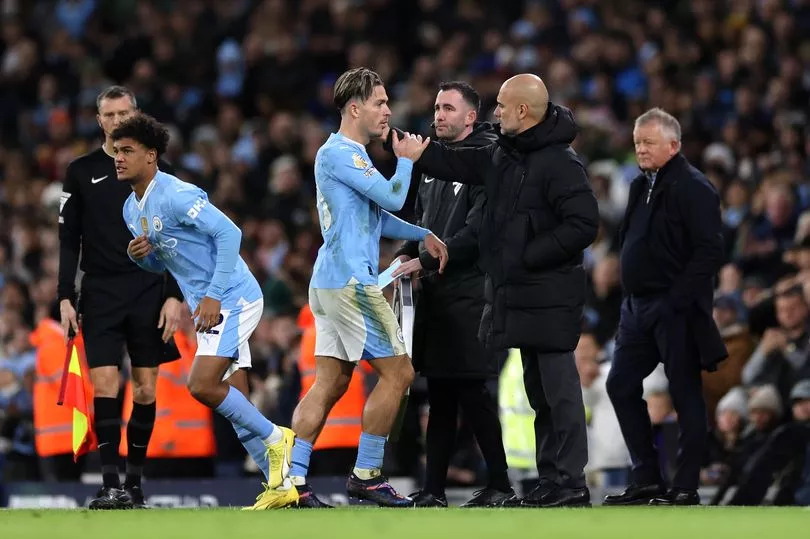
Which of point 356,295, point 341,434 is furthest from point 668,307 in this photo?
point 341,434

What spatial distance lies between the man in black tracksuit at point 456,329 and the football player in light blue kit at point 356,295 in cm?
66

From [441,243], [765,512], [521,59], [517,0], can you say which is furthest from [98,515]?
[517,0]

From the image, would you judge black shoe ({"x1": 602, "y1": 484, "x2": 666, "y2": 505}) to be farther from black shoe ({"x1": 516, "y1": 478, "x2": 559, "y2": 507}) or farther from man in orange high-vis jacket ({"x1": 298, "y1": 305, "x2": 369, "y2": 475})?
man in orange high-vis jacket ({"x1": 298, "y1": 305, "x2": 369, "y2": 475})

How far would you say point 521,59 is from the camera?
1862 centimetres

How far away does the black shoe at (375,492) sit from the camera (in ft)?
29.2

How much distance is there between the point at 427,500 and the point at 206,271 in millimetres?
1763

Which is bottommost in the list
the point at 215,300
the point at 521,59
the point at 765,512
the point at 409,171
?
the point at 765,512

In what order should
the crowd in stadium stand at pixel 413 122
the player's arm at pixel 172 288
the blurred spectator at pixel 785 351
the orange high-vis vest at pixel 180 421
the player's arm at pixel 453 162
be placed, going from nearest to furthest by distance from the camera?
the player's arm at pixel 453 162 → the player's arm at pixel 172 288 → the blurred spectator at pixel 785 351 → the crowd in stadium stand at pixel 413 122 → the orange high-vis vest at pixel 180 421

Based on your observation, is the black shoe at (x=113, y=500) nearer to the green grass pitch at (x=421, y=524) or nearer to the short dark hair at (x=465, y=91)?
the green grass pitch at (x=421, y=524)

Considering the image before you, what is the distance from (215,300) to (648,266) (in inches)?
99.5

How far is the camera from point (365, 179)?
880 centimetres

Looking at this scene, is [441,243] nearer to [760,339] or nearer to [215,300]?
[215,300]

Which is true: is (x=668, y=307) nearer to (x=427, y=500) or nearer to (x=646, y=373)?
(x=646, y=373)

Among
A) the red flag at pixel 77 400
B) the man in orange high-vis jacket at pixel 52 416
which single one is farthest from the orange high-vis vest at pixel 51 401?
the red flag at pixel 77 400
